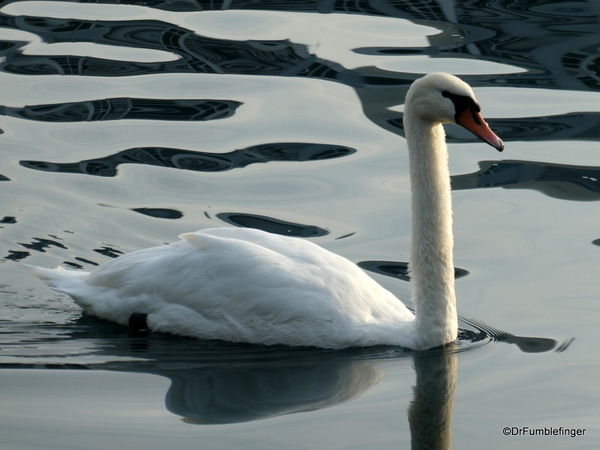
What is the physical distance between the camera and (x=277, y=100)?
41.0 ft

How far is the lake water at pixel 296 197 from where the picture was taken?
5.82 meters

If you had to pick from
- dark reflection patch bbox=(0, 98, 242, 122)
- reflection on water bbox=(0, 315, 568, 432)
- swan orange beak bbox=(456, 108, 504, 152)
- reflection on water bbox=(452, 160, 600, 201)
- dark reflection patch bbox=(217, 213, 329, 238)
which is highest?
swan orange beak bbox=(456, 108, 504, 152)

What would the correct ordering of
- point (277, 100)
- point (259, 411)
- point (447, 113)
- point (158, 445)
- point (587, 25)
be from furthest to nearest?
point (587, 25) → point (277, 100) → point (447, 113) → point (259, 411) → point (158, 445)

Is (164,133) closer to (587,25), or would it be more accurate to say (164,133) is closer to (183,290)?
(183,290)

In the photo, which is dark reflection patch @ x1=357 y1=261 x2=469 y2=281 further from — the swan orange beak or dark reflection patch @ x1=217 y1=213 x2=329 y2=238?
the swan orange beak

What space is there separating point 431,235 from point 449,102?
2.93 feet

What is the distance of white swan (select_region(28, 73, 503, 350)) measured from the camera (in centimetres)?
662

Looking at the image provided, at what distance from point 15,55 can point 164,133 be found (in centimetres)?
328

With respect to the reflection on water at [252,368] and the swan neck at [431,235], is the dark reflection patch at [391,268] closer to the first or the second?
the reflection on water at [252,368]

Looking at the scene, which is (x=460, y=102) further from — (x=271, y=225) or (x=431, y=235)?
(x=271, y=225)

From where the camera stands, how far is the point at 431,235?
685 cm

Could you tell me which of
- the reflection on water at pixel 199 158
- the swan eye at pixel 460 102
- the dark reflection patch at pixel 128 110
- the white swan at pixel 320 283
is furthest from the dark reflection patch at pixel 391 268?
the dark reflection patch at pixel 128 110

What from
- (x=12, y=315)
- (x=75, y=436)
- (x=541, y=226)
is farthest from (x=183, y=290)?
(x=541, y=226)

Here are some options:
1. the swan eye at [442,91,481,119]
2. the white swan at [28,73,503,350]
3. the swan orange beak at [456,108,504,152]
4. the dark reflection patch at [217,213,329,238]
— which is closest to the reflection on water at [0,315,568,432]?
the white swan at [28,73,503,350]
